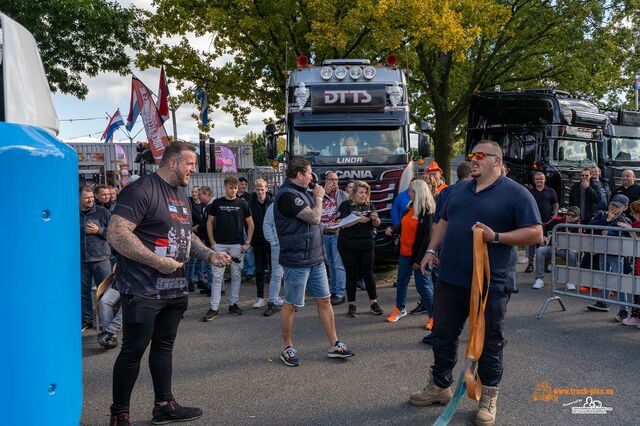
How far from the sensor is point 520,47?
21.7 metres

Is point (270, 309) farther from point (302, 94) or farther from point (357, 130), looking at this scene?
point (302, 94)

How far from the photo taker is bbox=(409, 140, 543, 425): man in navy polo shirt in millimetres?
3996

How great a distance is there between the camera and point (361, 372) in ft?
16.9

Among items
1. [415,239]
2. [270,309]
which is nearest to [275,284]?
[270,309]

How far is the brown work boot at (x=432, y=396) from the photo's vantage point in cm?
433

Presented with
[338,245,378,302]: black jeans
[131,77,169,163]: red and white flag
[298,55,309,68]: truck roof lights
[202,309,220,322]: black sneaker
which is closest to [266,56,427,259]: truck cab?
[298,55,309,68]: truck roof lights

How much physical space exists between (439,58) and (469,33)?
20.5ft

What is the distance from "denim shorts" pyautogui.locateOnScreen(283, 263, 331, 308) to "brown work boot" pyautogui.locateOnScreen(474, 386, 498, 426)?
6.05ft

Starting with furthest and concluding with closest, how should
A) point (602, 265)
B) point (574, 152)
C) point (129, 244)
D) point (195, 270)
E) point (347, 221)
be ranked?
point (574, 152)
point (195, 270)
point (347, 221)
point (602, 265)
point (129, 244)

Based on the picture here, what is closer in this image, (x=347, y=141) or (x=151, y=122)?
(x=347, y=141)

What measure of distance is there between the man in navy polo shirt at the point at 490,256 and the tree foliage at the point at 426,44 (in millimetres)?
11901

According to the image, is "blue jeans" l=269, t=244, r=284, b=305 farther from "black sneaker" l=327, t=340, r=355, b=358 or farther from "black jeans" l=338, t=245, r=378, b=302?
"black sneaker" l=327, t=340, r=355, b=358

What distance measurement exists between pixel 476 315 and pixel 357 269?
3593 millimetres

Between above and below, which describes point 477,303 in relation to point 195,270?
above
